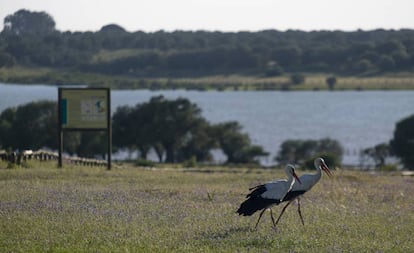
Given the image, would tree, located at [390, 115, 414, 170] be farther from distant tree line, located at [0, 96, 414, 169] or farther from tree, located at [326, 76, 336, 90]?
tree, located at [326, 76, 336, 90]

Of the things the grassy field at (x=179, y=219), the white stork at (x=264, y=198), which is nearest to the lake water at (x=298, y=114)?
the grassy field at (x=179, y=219)

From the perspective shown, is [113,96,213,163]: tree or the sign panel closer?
the sign panel

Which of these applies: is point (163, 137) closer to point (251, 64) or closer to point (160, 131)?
point (160, 131)

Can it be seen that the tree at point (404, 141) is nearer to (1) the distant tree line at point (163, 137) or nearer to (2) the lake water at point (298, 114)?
(1) the distant tree line at point (163, 137)

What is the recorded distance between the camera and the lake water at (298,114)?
353 ft

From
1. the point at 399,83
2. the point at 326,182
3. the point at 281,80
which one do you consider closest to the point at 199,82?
the point at 281,80

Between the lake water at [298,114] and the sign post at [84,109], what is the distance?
1505 inches

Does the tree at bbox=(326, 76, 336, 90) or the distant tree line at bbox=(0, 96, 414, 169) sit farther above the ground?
the tree at bbox=(326, 76, 336, 90)

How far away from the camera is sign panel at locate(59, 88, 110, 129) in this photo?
32.9m

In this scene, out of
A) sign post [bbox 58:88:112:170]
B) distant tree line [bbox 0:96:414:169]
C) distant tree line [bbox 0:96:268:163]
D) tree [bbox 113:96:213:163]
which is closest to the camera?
sign post [bbox 58:88:112:170]

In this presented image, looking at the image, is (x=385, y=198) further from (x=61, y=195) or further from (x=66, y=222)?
(x=66, y=222)

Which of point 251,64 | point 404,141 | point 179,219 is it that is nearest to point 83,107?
point 179,219

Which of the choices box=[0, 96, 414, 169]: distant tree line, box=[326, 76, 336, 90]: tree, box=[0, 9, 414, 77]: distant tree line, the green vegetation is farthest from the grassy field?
box=[326, 76, 336, 90]: tree

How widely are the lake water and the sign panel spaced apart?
38224 millimetres
